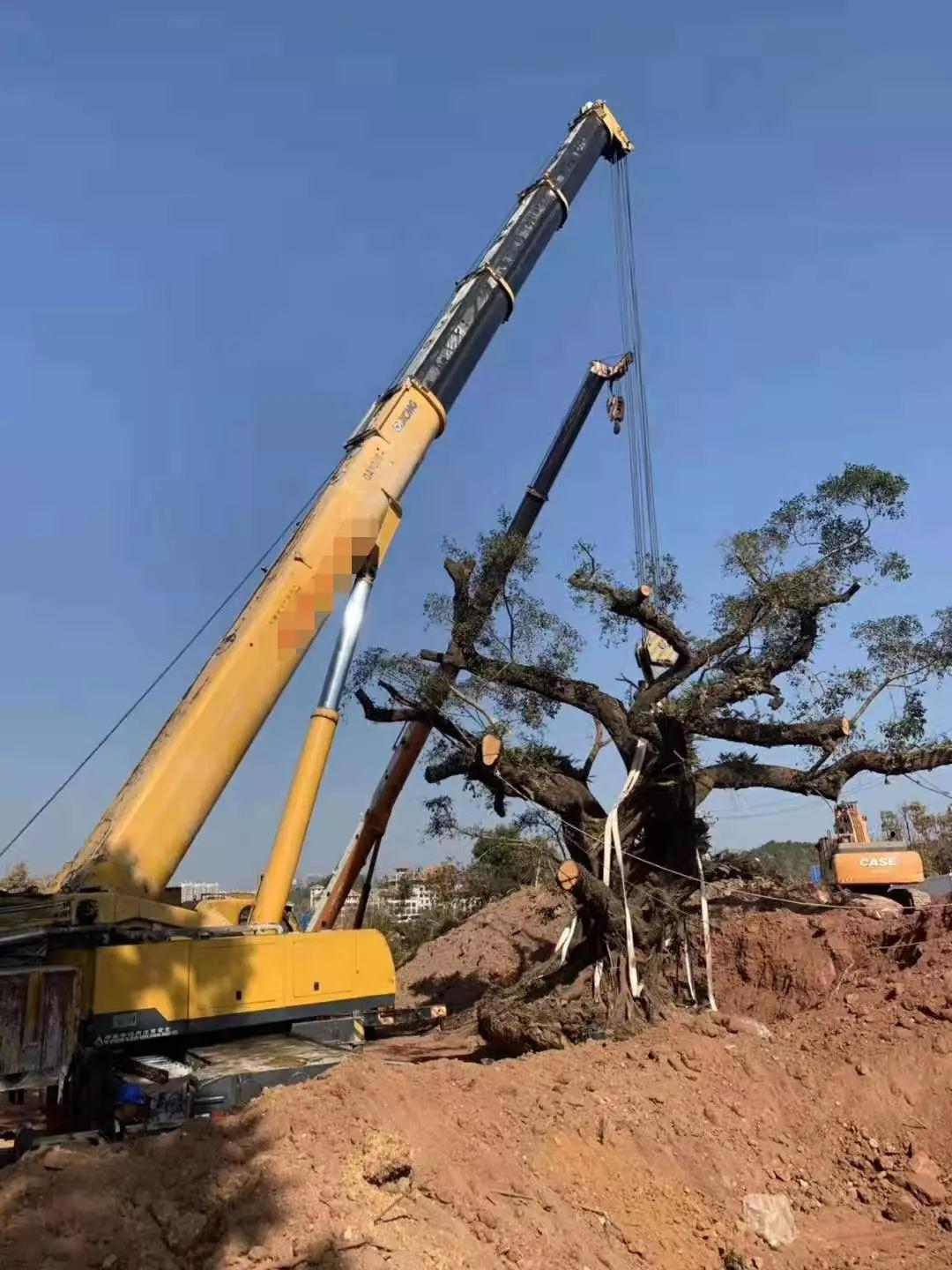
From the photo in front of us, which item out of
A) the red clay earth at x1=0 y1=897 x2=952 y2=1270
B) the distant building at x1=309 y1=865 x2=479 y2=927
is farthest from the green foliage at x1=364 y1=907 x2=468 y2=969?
the red clay earth at x1=0 y1=897 x2=952 y2=1270

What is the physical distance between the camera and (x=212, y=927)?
905 cm

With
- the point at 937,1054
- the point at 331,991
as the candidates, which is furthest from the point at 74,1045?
the point at 937,1054

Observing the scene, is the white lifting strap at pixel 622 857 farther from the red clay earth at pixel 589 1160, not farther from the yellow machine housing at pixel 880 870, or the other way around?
the yellow machine housing at pixel 880 870

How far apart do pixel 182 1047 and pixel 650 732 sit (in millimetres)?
7715

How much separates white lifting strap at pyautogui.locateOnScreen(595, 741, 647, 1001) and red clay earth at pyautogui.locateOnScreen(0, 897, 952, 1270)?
3.34ft

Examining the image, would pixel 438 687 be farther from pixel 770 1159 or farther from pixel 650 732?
pixel 770 1159

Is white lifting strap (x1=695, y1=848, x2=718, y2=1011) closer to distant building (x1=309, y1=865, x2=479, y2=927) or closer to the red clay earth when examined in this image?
the red clay earth

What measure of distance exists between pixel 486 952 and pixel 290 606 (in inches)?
521

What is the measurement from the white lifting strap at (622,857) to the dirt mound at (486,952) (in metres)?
6.41

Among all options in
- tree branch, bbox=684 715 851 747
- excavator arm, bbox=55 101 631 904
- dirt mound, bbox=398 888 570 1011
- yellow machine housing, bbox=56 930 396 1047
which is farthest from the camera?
dirt mound, bbox=398 888 570 1011

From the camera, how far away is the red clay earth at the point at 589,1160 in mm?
4984

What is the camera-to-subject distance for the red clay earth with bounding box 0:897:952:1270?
498cm

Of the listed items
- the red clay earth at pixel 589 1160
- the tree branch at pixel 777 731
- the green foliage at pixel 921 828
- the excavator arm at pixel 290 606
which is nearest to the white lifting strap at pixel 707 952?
the red clay earth at pixel 589 1160

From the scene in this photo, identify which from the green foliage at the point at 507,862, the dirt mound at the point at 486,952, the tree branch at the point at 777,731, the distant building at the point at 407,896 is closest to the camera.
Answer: the tree branch at the point at 777,731
